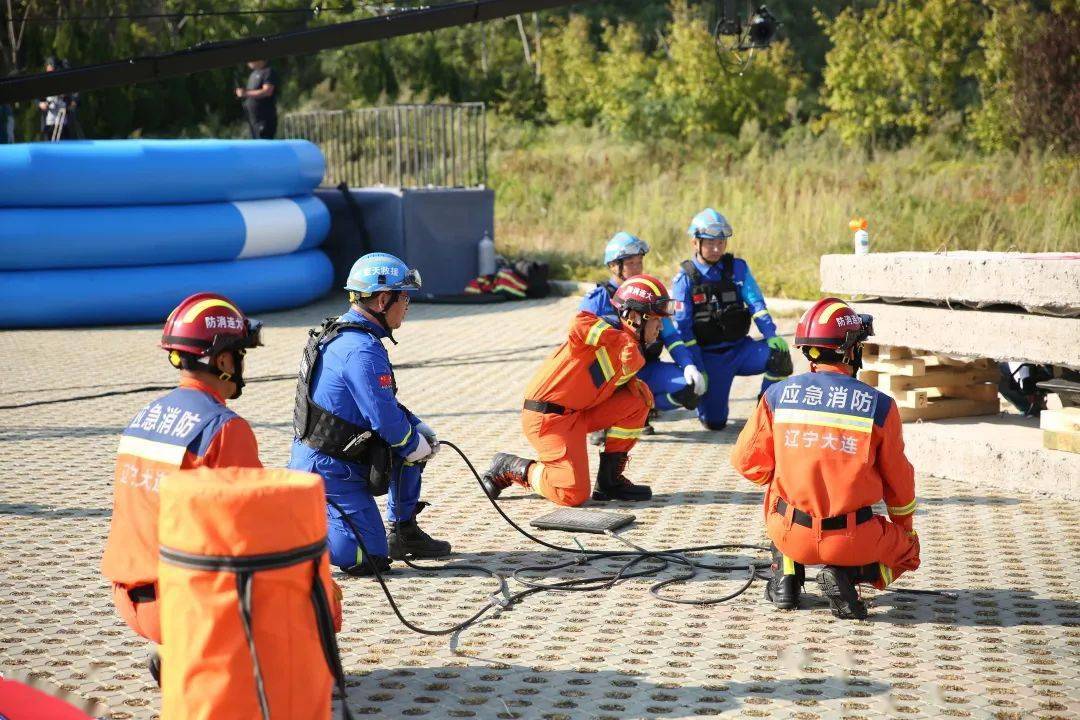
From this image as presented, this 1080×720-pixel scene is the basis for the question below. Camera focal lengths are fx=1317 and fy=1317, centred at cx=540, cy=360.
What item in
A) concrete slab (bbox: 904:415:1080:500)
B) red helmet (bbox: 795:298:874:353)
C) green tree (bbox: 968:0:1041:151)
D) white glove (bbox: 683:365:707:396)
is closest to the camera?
red helmet (bbox: 795:298:874:353)

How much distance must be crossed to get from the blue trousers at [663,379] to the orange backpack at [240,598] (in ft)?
18.4

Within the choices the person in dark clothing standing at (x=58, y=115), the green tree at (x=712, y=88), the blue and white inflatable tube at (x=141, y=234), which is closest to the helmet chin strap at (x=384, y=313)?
the blue and white inflatable tube at (x=141, y=234)

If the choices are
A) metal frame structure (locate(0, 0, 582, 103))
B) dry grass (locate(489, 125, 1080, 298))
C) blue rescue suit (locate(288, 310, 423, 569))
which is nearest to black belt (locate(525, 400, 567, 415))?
blue rescue suit (locate(288, 310, 423, 569))

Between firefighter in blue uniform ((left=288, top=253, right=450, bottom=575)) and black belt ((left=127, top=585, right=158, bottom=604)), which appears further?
firefighter in blue uniform ((left=288, top=253, right=450, bottom=575))

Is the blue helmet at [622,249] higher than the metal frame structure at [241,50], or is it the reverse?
the metal frame structure at [241,50]

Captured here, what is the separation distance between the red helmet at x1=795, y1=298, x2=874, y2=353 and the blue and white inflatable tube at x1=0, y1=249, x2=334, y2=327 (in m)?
10.6

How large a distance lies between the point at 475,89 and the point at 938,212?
70.1 ft

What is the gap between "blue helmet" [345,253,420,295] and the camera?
20.2 feet

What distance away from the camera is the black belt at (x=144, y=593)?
4438 millimetres

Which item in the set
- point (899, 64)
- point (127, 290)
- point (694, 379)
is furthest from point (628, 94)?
point (694, 379)

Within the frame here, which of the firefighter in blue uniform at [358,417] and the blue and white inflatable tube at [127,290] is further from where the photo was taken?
the blue and white inflatable tube at [127,290]

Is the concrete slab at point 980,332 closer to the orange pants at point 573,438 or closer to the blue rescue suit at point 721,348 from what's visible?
the blue rescue suit at point 721,348

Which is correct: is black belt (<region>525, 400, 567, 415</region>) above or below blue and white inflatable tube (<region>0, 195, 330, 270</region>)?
below

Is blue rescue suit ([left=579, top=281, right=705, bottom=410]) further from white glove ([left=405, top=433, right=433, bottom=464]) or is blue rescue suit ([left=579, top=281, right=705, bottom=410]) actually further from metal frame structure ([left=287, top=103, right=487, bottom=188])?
metal frame structure ([left=287, top=103, right=487, bottom=188])
